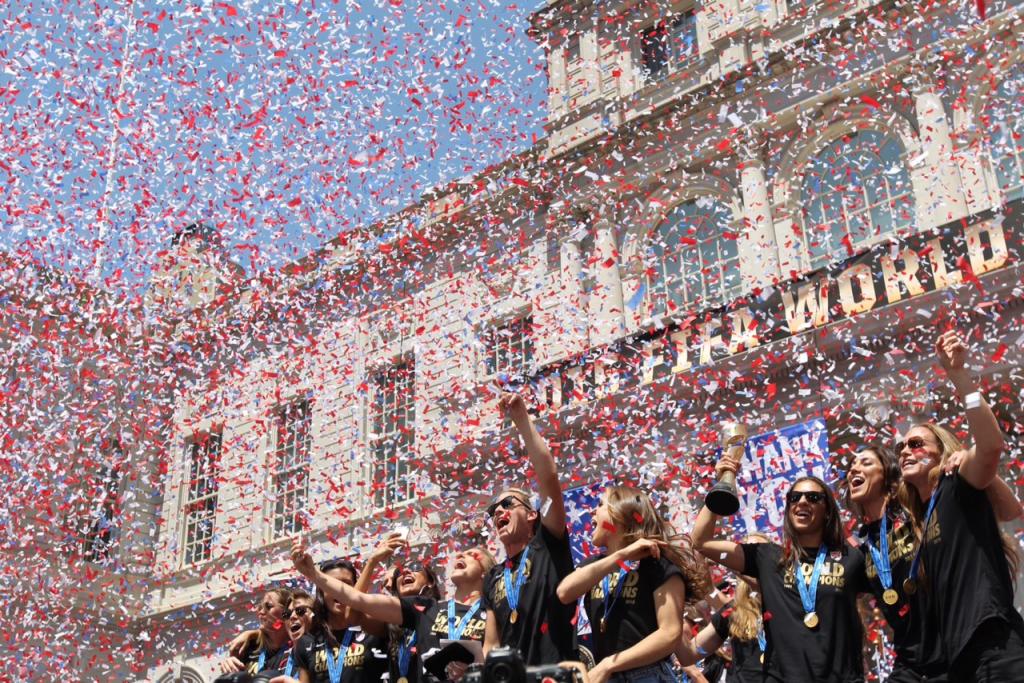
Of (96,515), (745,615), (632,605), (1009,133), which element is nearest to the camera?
(632,605)

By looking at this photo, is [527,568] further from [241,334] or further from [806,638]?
[241,334]

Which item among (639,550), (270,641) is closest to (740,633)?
(639,550)

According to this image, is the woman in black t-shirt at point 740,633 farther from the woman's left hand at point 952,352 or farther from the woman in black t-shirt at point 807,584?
the woman's left hand at point 952,352

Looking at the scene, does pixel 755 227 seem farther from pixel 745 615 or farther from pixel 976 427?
pixel 976 427

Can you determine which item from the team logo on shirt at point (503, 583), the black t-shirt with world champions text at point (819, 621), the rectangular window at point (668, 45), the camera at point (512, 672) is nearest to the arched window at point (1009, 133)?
the rectangular window at point (668, 45)

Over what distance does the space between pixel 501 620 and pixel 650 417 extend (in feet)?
32.1

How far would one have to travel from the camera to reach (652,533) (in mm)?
4395

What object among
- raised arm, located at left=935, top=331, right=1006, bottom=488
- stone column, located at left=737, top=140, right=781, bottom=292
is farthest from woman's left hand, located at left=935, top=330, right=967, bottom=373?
stone column, located at left=737, top=140, right=781, bottom=292

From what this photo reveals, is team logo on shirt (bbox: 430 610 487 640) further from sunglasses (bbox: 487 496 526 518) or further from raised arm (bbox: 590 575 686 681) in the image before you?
raised arm (bbox: 590 575 686 681)

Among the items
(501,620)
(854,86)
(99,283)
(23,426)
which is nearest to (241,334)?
(99,283)

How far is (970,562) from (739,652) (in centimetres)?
202

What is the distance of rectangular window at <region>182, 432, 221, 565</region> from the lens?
22.5 meters

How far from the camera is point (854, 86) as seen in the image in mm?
15055

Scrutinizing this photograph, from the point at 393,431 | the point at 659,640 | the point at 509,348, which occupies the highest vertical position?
the point at 509,348
